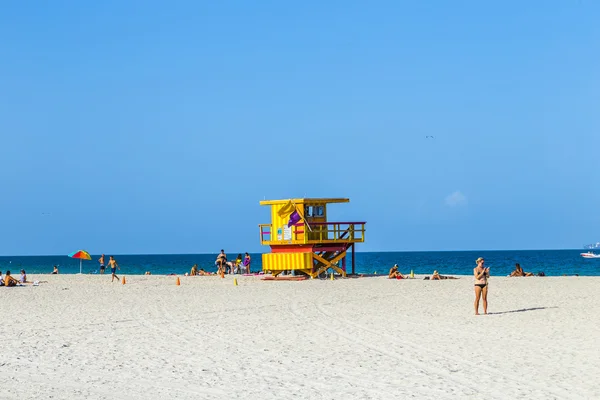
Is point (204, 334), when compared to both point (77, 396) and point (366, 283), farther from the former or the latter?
point (366, 283)

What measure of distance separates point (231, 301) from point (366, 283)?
9.06 metres

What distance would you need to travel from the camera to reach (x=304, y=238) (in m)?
35.3

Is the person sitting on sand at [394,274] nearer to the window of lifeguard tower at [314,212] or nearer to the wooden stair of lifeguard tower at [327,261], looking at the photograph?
the wooden stair of lifeguard tower at [327,261]

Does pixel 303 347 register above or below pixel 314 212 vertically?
below

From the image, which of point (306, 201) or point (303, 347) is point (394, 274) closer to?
point (306, 201)

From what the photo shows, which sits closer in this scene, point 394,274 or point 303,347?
point 303,347

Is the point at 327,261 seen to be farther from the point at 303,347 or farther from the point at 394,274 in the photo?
the point at 303,347

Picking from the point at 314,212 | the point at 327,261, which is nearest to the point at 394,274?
the point at 327,261

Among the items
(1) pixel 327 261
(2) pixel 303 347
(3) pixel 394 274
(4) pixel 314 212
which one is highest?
(4) pixel 314 212

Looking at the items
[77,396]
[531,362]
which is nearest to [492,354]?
[531,362]

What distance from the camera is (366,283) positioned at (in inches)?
1273

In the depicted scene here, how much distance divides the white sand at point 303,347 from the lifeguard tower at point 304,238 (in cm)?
987

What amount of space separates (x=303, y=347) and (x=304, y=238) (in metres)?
20.8

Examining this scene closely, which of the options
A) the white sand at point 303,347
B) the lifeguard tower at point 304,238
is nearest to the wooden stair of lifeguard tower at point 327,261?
the lifeguard tower at point 304,238
